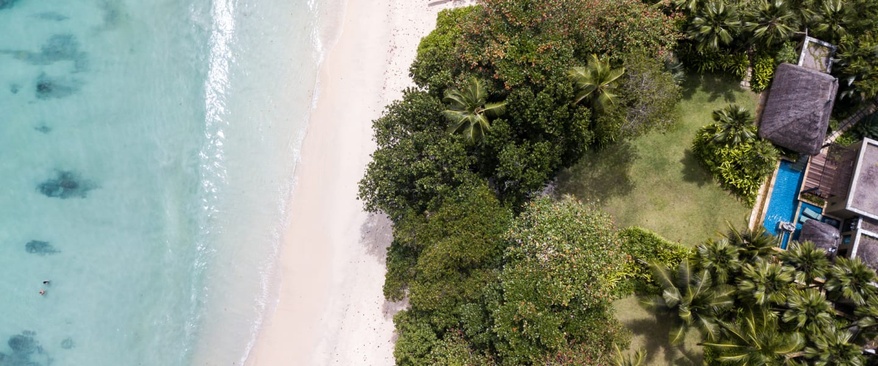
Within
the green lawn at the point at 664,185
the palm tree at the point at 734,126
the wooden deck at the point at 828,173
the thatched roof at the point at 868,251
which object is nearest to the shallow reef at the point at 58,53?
the green lawn at the point at 664,185

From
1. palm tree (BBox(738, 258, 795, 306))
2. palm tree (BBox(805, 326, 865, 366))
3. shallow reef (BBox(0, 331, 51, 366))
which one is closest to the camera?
palm tree (BBox(805, 326, 865, 366))

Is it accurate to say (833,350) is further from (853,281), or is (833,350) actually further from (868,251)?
(868,251)

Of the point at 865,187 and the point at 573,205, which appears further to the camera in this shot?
the point at 865,187

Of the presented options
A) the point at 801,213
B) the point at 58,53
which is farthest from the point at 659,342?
the point at 58,53

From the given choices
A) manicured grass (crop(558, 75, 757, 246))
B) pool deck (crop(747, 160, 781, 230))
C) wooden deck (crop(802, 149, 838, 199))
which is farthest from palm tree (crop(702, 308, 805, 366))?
wooden deck (crop(802, 149, 838, 199))

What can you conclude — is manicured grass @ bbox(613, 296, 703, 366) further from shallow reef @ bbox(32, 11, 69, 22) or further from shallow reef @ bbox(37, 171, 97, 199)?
shallow reef @ bbox(32, 11, 69, 22)

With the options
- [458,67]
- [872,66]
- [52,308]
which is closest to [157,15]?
[52,308]

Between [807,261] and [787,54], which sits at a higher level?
[787,54]
